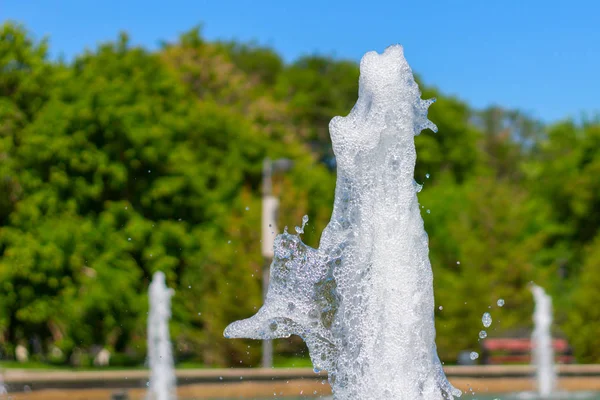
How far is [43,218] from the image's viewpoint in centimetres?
3678

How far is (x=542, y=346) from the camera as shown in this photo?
28172mm

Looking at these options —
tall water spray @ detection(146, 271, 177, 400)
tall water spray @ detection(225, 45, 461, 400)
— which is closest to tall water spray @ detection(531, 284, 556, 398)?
tall water spray @ detection(146, 271, 177, 400)

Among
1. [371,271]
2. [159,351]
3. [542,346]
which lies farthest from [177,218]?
[371,271]

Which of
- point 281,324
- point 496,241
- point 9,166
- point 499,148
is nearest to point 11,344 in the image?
point 9,166

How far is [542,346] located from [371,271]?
2071 cm

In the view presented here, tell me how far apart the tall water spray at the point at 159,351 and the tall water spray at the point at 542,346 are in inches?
279

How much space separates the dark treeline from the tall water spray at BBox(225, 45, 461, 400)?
67.9ft

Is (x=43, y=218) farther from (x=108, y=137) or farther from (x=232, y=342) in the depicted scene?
(x=232, y=342)

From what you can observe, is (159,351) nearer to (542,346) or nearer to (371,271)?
(542,346)

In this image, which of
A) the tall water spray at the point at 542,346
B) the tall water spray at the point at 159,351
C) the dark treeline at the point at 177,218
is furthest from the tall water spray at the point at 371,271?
the dark treeline at the point at 177,218

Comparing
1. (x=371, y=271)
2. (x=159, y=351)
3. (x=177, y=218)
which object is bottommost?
(x=371, y=271)

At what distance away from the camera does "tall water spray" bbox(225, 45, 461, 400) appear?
26.8ft

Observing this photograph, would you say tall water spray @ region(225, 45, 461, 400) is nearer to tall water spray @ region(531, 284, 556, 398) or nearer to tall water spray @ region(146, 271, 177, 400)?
tall water spray @ region(146, 271, 177, 400)

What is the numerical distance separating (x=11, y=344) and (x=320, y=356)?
29.5 metres
